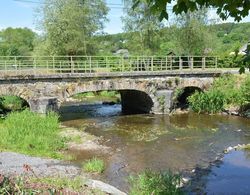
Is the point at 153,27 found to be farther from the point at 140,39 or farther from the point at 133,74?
the point at 133,74

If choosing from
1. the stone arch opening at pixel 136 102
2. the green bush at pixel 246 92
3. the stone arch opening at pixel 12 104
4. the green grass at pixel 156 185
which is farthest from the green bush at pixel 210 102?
the green grass at pixel 156 185

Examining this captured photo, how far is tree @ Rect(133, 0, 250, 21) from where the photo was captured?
483 centimetres

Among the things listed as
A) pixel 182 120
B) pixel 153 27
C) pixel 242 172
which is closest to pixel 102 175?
pixel 242 172

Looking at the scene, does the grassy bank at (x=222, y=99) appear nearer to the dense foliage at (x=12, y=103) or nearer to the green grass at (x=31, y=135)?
the green grass at (x=31, y=135)

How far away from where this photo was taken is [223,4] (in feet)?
17.6

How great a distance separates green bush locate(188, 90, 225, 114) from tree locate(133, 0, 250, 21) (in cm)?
2242

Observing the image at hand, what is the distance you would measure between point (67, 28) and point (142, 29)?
696 centimetres

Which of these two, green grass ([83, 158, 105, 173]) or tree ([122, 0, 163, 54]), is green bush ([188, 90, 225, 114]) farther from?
green grass ([83, 158, 105, 173])

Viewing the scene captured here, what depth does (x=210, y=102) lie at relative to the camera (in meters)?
27.9

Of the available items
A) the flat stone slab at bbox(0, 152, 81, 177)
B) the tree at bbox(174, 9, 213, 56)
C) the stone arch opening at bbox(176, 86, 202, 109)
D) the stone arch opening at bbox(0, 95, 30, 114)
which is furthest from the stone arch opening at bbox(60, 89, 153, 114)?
the flat stone slab at bbox(0, 152, 81, 177)

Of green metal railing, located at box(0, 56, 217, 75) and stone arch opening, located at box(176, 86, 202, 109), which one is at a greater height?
green metal railing, located at box(0, 56, 217, 75)

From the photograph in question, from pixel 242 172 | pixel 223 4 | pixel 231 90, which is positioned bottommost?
pixel 242 172

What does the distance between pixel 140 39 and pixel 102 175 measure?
77.6 ft

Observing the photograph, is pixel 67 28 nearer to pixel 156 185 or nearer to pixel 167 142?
pixel 167 142
